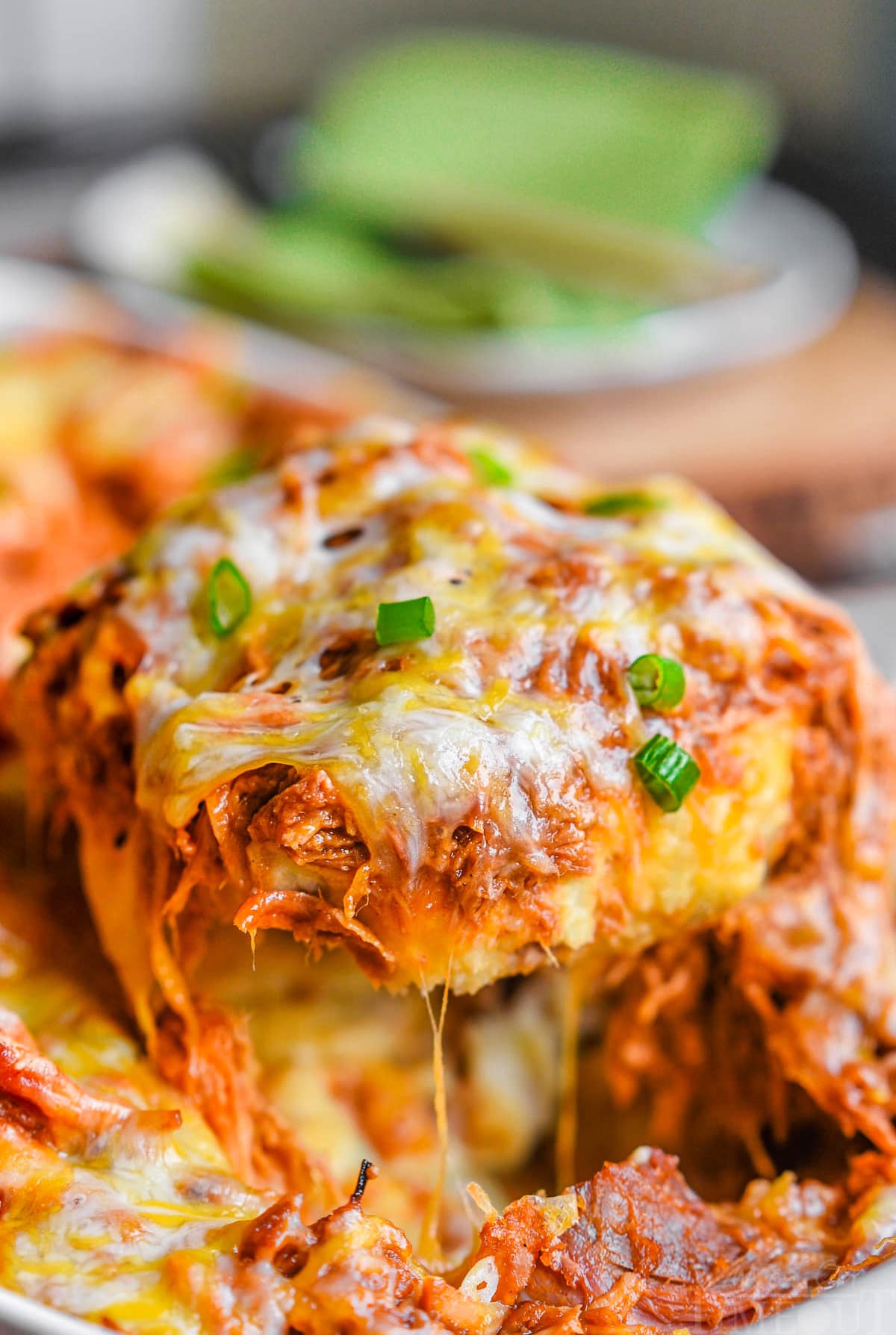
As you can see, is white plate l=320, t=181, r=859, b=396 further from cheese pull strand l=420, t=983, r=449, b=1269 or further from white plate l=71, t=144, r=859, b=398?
cheese pull strand l=420, t=983, r=449, b=1269

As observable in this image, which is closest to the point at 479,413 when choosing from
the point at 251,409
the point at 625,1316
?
the point at 251,409

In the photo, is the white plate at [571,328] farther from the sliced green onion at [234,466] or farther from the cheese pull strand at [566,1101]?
the cheese pull strand at [566,1101]

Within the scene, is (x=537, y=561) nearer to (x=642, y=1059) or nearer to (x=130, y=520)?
(x=642, y=1059)

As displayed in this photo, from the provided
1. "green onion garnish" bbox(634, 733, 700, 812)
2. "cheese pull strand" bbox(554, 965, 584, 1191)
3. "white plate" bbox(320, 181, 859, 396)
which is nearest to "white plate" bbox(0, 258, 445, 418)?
"white plate" bbox(320, 181, 859, 396)

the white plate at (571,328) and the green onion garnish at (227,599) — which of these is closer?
the green onion garnish at (227,599)

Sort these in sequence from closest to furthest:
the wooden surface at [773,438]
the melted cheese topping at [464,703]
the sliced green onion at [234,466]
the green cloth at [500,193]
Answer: the melted cheese topping at [464,703]
the sliced green onion at [234,466]
the wooden surface at [773,438]
the green cloth at [500,193]

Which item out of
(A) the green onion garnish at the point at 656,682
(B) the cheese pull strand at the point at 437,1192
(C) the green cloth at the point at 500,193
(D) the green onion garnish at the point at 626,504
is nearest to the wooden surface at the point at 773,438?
(C) the green cloth at the point at 500,193
